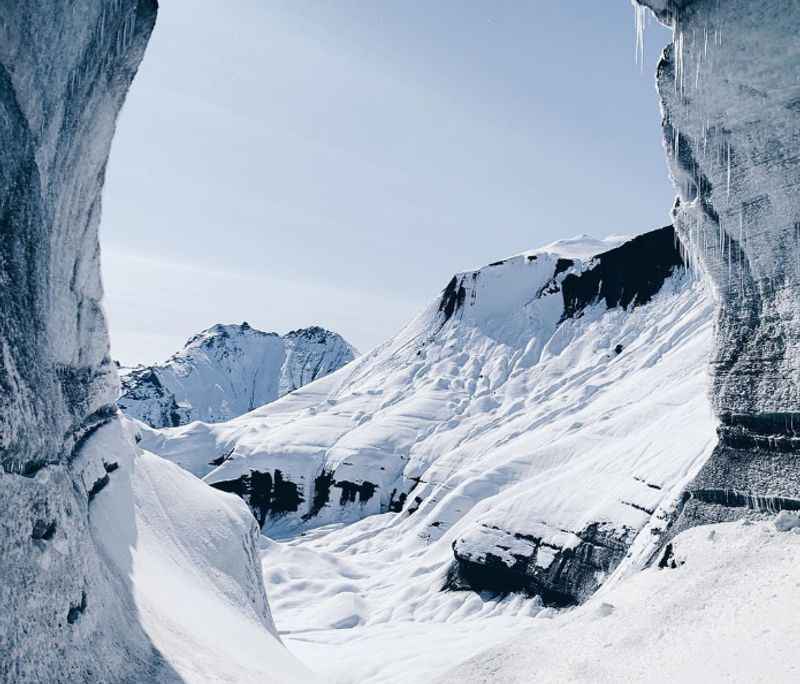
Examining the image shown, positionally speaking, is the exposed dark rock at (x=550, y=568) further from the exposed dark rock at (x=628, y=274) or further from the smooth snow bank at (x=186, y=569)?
the exposed dark rock at (x=628, y=274)

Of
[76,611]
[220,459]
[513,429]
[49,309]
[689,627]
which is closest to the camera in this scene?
[76,611]

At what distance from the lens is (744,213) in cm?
1955

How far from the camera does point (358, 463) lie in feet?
347

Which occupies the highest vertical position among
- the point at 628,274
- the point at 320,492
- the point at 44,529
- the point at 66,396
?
the point at 628,274

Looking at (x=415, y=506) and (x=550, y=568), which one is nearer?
(x=550, y=568)

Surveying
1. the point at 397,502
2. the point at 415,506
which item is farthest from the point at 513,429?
the point at 397,502

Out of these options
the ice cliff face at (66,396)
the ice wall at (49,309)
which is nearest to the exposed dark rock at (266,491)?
the ice cliff face at (66,396)

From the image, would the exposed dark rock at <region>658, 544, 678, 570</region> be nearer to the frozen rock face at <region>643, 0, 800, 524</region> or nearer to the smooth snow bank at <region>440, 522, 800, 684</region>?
the smooth snow bank at <region>440, 522, 800, 684</region>

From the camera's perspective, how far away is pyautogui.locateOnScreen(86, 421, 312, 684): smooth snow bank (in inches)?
767

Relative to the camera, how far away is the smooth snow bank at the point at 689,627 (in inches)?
530

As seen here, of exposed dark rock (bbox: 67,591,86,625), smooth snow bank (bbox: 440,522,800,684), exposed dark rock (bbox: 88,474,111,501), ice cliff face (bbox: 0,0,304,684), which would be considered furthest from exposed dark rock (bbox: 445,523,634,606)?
exposed dark rock (bbox: 67,591,86,625)

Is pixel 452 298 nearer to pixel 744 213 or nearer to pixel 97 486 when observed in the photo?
pixel 97 486

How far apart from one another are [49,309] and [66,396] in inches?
215

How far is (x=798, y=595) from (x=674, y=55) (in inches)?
651
